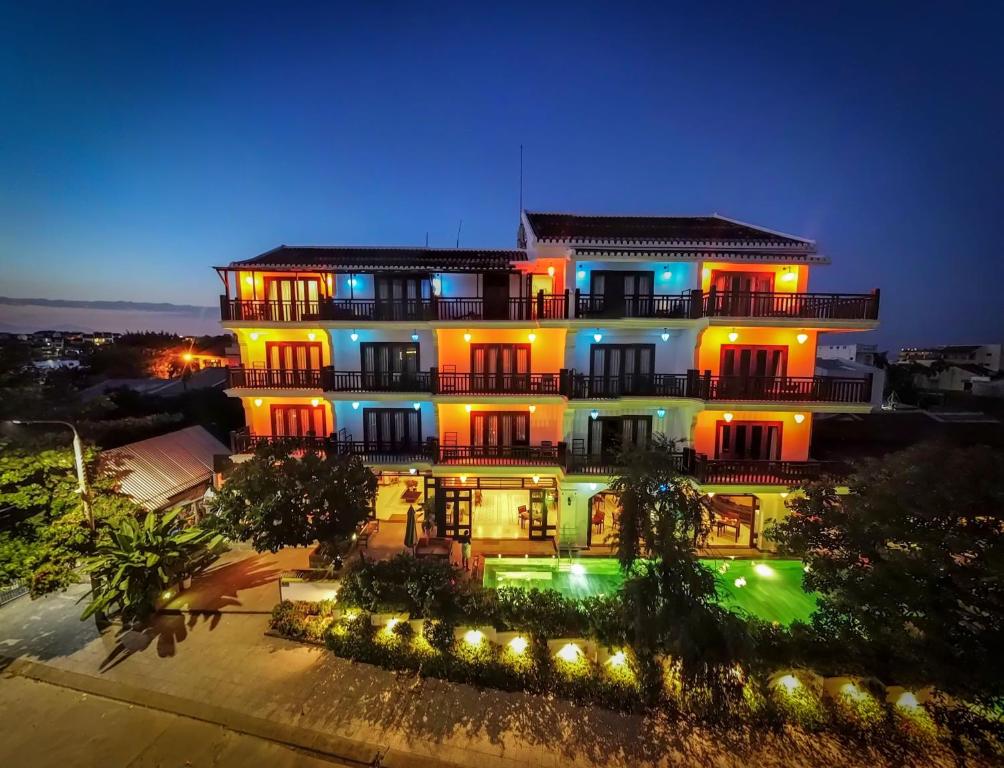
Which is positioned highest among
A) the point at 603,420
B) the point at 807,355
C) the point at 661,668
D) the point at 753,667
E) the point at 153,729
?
the point at 807,355

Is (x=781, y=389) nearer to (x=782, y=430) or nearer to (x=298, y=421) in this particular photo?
(x=782, y=430)

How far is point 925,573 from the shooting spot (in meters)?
7.84

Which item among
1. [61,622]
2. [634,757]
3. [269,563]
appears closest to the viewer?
[634,757]

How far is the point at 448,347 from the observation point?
1518 centimetres

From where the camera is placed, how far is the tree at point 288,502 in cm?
1112

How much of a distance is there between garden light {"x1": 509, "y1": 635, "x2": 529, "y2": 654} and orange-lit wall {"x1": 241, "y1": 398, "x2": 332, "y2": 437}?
424 inches

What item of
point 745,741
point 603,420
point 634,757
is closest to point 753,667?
point 745,741

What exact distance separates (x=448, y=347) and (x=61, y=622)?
13.5 metres

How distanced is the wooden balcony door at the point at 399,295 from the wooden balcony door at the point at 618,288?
6375 millimetres

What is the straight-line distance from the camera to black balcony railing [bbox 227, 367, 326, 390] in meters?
15.2

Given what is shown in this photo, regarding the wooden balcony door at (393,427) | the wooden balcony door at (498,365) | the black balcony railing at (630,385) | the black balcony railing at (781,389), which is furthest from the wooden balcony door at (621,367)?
the wooden balcony door at (393,427)

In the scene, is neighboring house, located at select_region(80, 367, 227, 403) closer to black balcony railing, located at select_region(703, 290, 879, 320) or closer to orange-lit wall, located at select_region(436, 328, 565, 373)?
orange-lit wall, located at select_region(436, 328, 565, 373)

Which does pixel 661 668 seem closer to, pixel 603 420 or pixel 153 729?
pixel 603 420

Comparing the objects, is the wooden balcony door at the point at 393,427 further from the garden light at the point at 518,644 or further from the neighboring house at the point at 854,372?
the neighboring house at the point at 854,372
